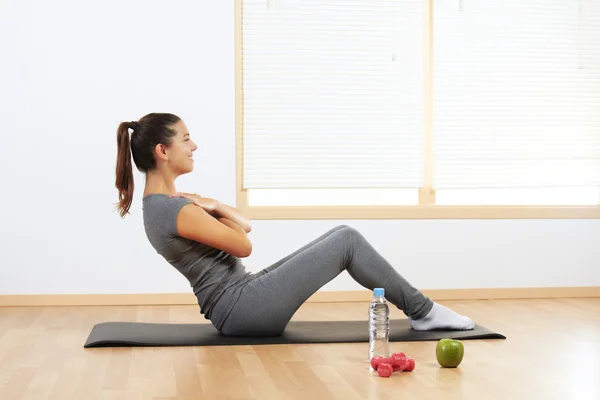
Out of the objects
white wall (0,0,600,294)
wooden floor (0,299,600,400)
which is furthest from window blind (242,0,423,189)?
wooden floor (0,299,600,400)

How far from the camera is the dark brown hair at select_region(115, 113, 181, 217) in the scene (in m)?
3.72

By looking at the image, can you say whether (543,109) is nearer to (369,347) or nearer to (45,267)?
(369,347)

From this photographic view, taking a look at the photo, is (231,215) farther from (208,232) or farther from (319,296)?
(319,296)

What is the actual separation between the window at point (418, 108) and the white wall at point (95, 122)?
181 millimetres

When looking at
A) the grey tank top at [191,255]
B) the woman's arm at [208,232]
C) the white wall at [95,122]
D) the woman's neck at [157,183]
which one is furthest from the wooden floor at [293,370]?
the white wall at [95,122]

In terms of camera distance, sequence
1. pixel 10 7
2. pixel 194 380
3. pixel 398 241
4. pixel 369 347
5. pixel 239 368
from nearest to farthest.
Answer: pixel 194 380, pixel 239 368, pixel 369 347, pixel 10 7, pixel 398 241

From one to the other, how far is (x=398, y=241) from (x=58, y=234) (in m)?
2.07

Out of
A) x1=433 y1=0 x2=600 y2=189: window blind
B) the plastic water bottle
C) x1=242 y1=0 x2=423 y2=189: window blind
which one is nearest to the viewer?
the plastic water bottle

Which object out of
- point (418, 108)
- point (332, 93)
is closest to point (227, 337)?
point (332, 93)

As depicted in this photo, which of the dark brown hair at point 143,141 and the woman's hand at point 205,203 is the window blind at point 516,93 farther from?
the dark brown hair at point 143,141

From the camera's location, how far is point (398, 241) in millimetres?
5574

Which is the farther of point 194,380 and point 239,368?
point 239,368

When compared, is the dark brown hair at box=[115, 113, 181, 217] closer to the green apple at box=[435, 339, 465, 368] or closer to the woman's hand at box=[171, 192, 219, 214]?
the woman's hand at box=[171, 192, 219, 214]

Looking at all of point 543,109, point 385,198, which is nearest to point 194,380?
point 385,198
